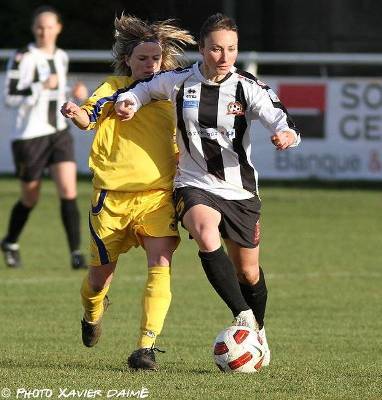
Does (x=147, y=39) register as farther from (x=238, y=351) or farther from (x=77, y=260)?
(x=77, y=260)

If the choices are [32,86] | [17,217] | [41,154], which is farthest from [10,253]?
[32,86]

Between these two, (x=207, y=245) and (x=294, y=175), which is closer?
(x=207, y=245)

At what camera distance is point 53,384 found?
6168mm

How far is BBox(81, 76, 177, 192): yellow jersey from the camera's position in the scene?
6988mm

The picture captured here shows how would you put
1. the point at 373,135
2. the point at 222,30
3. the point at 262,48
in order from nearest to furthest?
the point at 222,30
the point at 373,135
the point at 262,48

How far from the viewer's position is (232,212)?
22.7 feet

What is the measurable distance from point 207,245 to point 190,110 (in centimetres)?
71

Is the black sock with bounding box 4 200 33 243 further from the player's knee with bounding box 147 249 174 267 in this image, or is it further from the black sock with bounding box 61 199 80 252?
the player's knee with bounding box 147 249 174 267

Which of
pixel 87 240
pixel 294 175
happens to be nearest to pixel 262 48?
pixel 294 175

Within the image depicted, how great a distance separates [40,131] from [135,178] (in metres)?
5.41

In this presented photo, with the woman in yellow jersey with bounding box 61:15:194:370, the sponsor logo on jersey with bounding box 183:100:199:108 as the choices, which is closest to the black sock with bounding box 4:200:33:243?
the woman in yellow jersey with bounding box 61:15:194:370

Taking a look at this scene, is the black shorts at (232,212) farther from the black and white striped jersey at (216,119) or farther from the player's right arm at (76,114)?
the player's right arm at (76,114)

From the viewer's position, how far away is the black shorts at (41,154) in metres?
12.0

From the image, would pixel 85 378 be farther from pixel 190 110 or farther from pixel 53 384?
pixel 190 110
